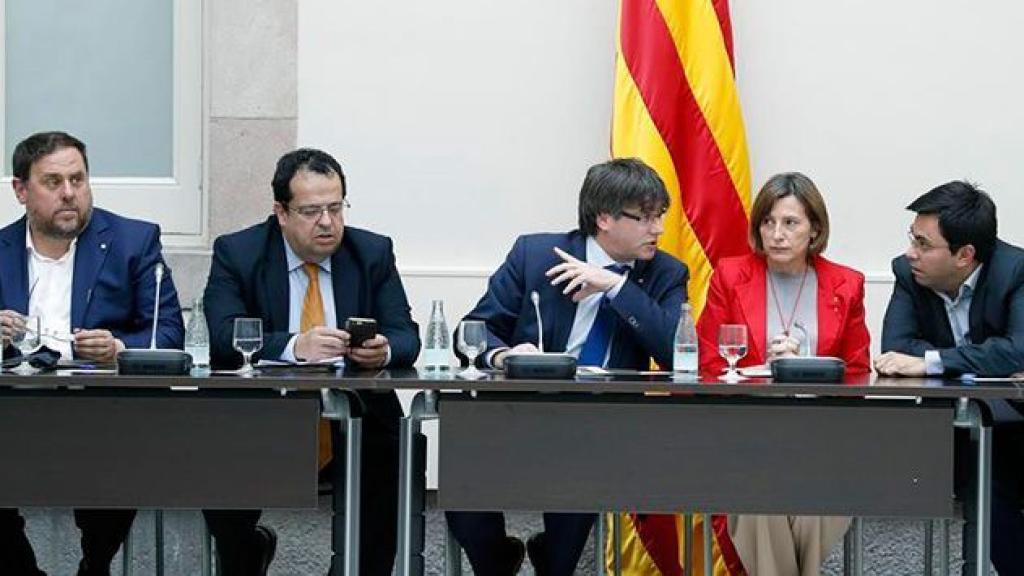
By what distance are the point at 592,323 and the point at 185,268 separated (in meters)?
1.69

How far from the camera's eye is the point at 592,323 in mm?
5379

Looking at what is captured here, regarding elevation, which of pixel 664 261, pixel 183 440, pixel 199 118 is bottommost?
pixel 183 440

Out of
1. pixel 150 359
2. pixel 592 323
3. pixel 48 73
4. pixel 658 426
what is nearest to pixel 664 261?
pixel 592 323

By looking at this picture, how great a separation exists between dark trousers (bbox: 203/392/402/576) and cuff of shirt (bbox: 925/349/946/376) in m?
1.46

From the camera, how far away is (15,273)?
213 inches

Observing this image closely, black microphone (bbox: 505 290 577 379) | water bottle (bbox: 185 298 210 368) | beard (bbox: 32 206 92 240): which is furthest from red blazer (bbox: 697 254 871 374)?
beard (bbox: 32 206 92 240)

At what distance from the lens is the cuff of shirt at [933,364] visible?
4984 millimetres

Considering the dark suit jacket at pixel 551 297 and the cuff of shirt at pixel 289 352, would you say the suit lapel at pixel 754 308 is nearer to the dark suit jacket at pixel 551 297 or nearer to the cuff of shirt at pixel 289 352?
the dark suit jacket at pixel 551 297

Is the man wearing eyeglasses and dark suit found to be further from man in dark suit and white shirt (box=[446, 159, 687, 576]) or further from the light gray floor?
the light gray floor

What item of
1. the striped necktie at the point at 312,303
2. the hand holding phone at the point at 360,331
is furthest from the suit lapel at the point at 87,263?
the hand holding phone at the point at 360,331

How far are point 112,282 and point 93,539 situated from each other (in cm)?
75

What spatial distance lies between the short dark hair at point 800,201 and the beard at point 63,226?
1.94 metres

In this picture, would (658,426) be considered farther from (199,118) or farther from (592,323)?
(199,118)

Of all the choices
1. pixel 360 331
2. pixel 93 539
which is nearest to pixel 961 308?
pixel 360 331
